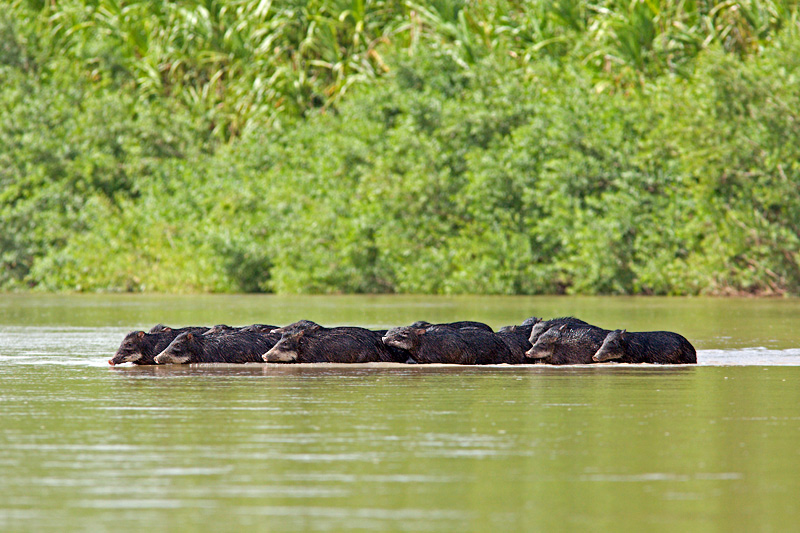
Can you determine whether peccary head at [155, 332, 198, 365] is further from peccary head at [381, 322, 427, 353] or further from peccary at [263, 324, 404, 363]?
peccary head at [381, 322, 427, 353]

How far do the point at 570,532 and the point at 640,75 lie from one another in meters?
30.5

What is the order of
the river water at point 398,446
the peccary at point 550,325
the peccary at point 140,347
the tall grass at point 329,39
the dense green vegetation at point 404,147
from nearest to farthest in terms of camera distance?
the river water at point 398,446, the peccary at point 140,347, the peccary at point 550,325, the dense green vegetation at point 404,147, the tall grass at point 329,39

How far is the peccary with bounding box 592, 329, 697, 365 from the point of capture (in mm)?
11664

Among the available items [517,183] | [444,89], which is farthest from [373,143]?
[517,183]

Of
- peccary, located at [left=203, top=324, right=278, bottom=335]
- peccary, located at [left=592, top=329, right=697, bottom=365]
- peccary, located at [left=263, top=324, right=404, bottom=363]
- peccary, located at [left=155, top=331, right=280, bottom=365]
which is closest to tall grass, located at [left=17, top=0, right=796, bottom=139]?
peccary, located at [left=592, top=329, right=697, bottom=365]

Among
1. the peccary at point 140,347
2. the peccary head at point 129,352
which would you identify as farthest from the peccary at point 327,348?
the peccary head at point 129,352

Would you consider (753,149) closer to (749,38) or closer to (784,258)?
(784,258)

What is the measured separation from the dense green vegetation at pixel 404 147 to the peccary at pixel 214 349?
18872 millimetres

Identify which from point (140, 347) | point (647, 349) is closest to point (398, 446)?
point (140, 347)

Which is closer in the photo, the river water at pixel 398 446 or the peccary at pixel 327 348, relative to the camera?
the river water at pixel 398 446

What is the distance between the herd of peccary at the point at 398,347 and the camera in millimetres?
11586

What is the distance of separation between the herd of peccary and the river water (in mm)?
337

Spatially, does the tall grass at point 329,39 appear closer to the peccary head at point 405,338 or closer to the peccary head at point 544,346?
the peccary head at point 544,346

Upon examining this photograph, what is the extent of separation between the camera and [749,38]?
34.0m
